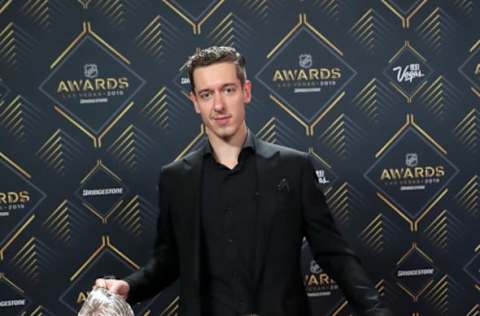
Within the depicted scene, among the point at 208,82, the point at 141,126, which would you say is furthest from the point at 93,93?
the point at 208,82

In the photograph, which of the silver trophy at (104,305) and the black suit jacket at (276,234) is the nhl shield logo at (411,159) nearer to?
the black suit jacket at (276,234)

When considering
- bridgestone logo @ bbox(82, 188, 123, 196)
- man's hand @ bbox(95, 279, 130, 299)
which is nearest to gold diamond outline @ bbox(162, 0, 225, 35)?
bridgestone logo @ bbox(82, 188, 123, 196)

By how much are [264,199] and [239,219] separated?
0.10 metres

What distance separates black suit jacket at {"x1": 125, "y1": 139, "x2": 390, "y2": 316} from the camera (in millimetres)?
1738

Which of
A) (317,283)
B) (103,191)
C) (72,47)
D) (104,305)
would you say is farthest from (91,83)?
(317,283)

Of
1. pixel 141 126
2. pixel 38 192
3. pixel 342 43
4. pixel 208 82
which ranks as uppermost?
pixel 342 43

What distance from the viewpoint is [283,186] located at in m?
1.76

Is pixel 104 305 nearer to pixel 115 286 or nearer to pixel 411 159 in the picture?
pixel 115 286

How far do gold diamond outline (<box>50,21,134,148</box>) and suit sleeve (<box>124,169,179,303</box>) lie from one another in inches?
27.5

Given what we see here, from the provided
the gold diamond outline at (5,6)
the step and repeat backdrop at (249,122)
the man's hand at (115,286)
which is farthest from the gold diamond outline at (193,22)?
the man's hand at (115,286)

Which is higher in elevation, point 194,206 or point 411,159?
point 411,159

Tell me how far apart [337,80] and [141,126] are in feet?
2.96

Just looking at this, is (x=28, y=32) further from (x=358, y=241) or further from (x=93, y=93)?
(x=358, y=241)

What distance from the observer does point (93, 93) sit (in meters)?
2.48
